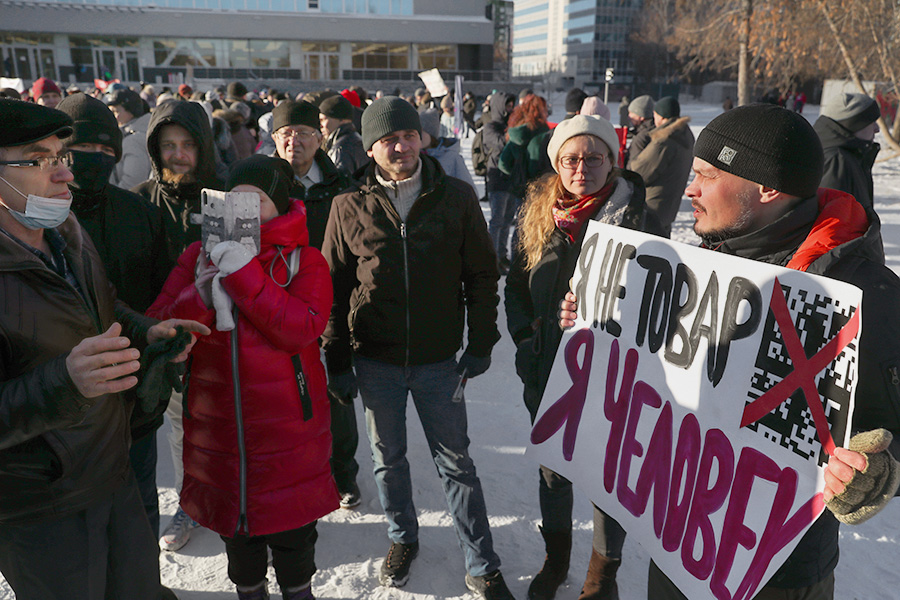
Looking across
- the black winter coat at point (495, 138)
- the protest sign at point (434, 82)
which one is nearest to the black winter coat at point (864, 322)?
the black winter coat at point (495, 138)

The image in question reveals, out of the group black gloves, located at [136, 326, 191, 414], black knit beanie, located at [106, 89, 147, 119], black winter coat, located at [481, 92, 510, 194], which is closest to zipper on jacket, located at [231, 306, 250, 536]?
black gloves, located at [136, 326, 191, 414]

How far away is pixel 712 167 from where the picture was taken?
165 cm

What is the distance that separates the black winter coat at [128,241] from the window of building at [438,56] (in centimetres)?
4585

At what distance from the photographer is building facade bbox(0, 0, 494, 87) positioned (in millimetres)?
41344

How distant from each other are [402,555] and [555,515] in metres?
0.75

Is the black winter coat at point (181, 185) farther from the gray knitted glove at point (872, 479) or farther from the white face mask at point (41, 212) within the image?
the gray knitted glove at point (872, 479)

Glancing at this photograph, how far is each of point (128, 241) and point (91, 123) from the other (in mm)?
549

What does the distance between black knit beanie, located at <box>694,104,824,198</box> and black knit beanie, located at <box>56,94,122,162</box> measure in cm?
241

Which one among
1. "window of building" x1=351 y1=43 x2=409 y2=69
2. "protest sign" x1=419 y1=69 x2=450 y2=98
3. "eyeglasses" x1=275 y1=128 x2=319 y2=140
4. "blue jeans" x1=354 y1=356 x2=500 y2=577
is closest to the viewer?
"blue jeans" x1=354 y1=356 x2=500 y2=577

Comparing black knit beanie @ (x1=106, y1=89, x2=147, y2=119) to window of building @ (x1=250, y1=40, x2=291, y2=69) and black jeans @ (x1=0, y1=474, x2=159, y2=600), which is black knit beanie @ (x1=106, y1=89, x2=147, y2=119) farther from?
window of building @ (x1=250, y1=40, x2=291, y2=69)

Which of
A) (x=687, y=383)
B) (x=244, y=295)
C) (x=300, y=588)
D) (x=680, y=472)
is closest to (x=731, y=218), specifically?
(x=687, y=383)

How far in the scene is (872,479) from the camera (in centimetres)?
129

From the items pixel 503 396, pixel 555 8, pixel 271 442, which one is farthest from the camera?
pixel 555 8

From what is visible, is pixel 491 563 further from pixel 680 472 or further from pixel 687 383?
pixel 687 383
